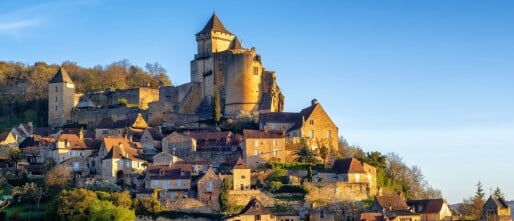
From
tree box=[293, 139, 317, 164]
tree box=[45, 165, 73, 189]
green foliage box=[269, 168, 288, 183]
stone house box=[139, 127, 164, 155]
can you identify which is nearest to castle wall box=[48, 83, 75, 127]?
stone house box=[139, 127, 164, 155]

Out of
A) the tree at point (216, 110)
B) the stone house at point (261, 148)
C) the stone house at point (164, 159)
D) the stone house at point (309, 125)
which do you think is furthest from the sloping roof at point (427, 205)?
the tree at point (216, 110)

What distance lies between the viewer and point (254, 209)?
7056cm

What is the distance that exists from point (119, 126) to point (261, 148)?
639 inches

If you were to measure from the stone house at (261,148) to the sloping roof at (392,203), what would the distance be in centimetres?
999

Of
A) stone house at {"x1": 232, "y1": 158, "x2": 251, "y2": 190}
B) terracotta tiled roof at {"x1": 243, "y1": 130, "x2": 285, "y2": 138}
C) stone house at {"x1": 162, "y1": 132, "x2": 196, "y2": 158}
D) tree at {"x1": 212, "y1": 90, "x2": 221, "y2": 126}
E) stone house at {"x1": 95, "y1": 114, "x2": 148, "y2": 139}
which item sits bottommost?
stone house at {"x1": 232, "y1": 158, "x2": 251, "y2": 190}

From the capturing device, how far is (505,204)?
80.0 m

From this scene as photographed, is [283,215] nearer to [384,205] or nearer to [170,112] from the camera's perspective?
[384,205]

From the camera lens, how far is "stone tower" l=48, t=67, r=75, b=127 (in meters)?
96.2

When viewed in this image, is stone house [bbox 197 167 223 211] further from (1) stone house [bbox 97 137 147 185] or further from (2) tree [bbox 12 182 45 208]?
(2) tree [bbox 12 182 45 208]

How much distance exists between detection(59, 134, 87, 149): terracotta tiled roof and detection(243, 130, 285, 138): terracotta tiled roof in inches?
542

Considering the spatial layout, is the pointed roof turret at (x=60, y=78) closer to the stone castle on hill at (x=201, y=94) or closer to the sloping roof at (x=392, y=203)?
the stone castle on hill at (x=201, y=94)

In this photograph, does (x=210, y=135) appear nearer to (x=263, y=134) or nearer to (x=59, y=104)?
(x=263, y=134)

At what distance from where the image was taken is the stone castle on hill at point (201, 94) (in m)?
90.3

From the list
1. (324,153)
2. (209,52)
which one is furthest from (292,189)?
(209,52)
